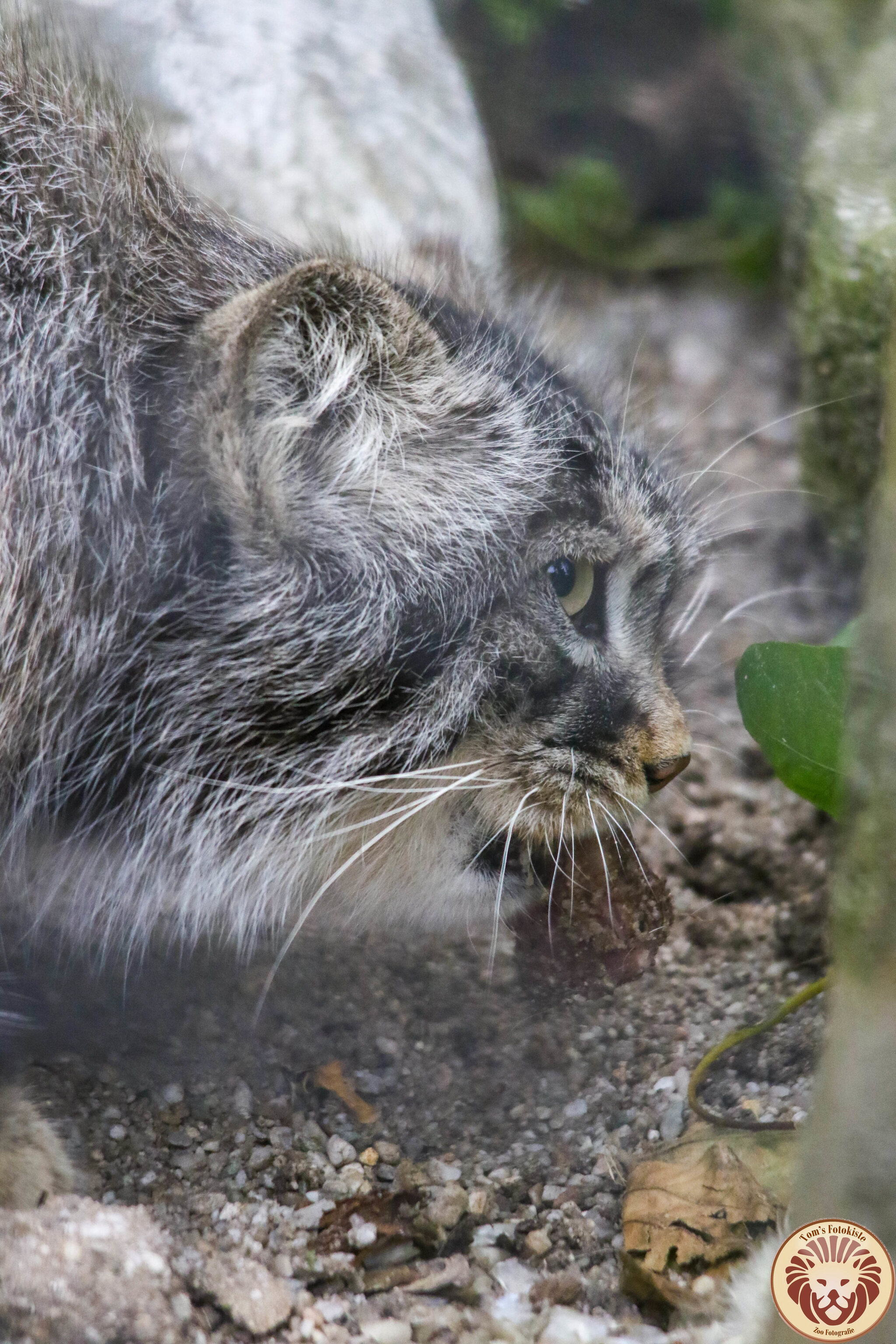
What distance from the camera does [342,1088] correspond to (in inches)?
77.9

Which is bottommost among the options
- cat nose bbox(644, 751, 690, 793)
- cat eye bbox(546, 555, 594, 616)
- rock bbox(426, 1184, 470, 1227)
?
rock bbox(426, 1184, 470, 1227)

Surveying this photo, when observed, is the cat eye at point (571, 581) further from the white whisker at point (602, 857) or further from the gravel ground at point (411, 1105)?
the gravel ground at point (411, 1105)

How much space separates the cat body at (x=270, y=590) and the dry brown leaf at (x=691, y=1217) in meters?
0.55

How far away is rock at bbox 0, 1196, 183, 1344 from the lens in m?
1.49

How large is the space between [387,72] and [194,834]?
3073 mm

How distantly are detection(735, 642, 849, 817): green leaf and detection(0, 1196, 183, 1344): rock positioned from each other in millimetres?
1190

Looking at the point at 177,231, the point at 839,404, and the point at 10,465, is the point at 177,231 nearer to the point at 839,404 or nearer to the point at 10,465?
the point at 10,465

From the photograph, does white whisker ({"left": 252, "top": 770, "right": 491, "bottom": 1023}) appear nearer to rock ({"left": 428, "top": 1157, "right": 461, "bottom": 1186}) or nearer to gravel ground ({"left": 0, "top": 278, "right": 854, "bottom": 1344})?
gravel ground ({"left": 0, "top": 278, "right": 854, "bottom": 1344})

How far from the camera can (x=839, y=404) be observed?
9.78ft

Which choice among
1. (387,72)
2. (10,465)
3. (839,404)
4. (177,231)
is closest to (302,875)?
(10,465)

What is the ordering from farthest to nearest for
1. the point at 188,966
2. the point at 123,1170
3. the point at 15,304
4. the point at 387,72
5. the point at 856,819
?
the point at 387,72, the point at 188,966, the point at 15,304, the point at 123,1170, the point at 856,819

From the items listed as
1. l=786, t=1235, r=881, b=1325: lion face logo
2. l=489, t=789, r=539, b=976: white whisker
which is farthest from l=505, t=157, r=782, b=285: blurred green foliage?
l=786, t=1235, r=881, b=1325: lion face logo

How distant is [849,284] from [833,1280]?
7.26ft

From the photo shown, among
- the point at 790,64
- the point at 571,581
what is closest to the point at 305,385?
the point at 571,581
